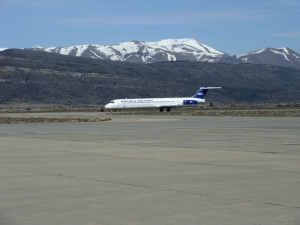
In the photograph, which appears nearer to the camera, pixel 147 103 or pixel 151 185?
pixel 151 185

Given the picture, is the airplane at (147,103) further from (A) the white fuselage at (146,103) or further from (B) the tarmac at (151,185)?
(B) the tarmac at (151,185)

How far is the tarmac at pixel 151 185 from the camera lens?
10969 mm

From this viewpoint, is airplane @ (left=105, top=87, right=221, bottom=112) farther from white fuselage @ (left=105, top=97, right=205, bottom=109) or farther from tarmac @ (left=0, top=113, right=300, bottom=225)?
tarmac @ (left=0, top=113, right=300, bottom=225)

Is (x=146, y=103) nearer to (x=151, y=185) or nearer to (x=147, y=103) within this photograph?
(x=147, y=103)

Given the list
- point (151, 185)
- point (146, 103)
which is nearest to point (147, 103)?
point (146, 103)

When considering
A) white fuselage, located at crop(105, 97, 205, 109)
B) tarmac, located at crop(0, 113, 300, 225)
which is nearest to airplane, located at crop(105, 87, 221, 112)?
white fuselage, located at crop(105, 97, 205, 109)

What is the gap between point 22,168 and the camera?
18031mm

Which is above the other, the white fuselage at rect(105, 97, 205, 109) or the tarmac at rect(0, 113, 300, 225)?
the white fuselage at rect(105, 97, 205, 109)

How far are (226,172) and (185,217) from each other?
19.8ft

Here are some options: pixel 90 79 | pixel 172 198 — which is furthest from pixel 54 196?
pixel 90 79

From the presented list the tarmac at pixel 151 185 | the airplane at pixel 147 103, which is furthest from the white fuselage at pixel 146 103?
the tarmac at pixel 151 185

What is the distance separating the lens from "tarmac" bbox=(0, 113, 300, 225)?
11.0 m

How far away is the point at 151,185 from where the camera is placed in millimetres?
14406

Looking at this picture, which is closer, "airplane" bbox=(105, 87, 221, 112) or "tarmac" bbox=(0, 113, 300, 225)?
"tarmac" bbox=(0, 113, 300, 225)
